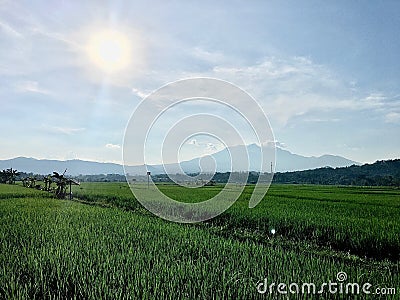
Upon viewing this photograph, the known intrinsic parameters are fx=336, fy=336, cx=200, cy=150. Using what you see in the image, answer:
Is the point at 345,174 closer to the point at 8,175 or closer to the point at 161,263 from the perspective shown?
the point at 8,175

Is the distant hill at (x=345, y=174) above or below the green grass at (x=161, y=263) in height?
above

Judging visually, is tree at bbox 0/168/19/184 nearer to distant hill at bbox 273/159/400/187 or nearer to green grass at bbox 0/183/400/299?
green grass at bbox 0/183/400/299

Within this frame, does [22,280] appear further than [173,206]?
No

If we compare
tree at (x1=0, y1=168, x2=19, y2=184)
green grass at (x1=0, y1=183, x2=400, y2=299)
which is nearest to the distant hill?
tree at (x1=0, y1=168, x2=19, y2=184)

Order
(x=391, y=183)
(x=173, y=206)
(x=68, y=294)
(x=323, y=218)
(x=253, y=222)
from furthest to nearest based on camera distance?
(x=391, y=183), (x=173, y=206), (x=253, y=222), (x=323, y=218), (x=68, y=294)

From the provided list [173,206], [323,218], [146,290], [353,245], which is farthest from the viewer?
[173,206]

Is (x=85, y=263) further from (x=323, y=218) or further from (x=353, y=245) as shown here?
(x=323, y=218)

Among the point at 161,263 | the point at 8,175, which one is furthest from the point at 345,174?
the point at 161,263

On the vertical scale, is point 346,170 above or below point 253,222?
above

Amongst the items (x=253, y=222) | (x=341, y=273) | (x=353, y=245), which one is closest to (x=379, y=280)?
(x=341, y=273)

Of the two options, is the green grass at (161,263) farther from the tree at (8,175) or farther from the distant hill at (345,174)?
the distant hill at (345,174)

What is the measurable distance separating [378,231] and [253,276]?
481cm

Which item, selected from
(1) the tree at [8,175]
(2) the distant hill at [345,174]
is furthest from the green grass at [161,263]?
(2) the distant hill at [345,174]

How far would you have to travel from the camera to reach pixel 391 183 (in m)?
39.7
